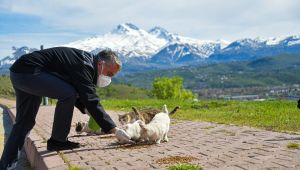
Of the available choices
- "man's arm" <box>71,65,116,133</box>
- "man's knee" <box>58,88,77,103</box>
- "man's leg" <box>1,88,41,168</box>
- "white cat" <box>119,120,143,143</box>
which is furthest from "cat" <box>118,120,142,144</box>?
"man's leg" <box>1,88,41,168</box>

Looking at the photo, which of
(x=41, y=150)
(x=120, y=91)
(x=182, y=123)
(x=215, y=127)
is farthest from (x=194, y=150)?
(x=120, y=91)

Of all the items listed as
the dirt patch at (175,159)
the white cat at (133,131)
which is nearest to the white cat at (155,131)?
the white cat at (133,131)

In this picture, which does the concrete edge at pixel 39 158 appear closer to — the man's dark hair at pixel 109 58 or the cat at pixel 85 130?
the cat at pixel 85 130

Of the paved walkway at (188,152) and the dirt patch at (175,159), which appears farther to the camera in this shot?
the dirt patch at (175,159)

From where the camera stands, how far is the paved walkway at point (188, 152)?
21.2 ft

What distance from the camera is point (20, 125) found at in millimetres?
7078

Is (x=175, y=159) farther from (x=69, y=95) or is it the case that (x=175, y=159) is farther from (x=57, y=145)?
(x=57, y=145)

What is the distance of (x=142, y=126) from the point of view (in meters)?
8.50

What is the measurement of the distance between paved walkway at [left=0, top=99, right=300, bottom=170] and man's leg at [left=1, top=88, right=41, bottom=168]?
0.50 metres

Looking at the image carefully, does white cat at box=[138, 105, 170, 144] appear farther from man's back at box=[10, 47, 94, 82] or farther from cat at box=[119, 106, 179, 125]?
man's back at box=[10, 47, 94, 82]

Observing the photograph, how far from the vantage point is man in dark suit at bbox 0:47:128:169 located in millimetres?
6898

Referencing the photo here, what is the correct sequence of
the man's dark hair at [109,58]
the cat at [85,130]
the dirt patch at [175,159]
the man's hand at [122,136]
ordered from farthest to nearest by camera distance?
the cat at [85,130] < the man's hand at [122,136] < the man's dark hair at [109,58] < the dirt patch at [175,159]

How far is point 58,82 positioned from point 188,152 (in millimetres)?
2307

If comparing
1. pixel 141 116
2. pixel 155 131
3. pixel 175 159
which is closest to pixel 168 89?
pixel 141 116
